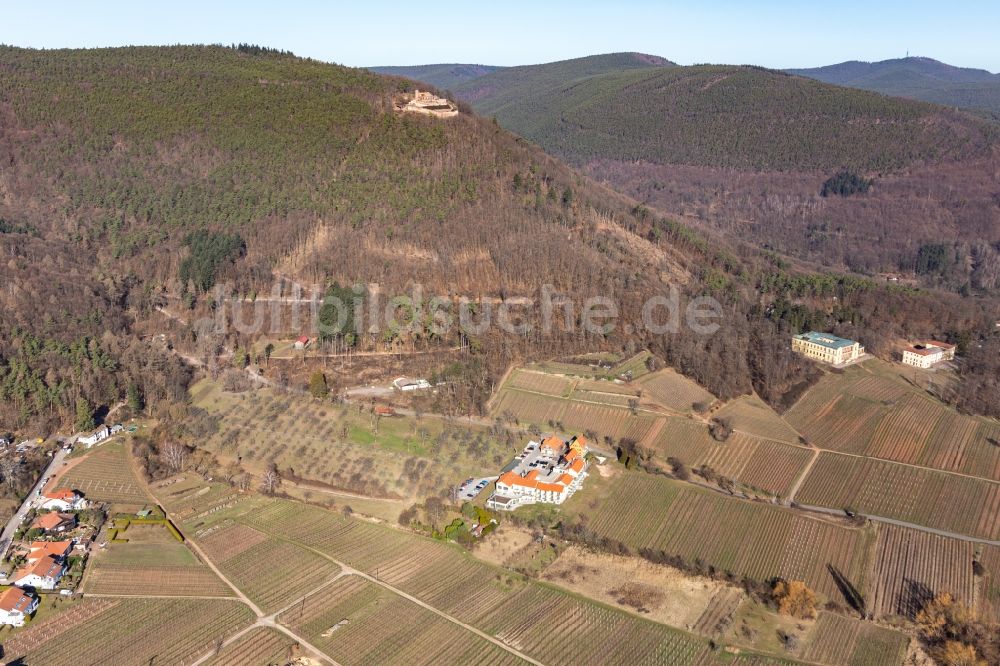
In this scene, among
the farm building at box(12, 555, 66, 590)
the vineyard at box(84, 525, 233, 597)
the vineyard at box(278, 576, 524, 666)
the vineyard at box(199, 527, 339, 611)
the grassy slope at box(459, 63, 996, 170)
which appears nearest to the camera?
the vineyard at box(278, 576, 524, 666)

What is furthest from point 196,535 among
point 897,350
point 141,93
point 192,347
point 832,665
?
point 141,93

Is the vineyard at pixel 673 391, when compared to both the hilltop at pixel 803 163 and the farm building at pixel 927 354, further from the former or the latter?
the hilltop at pixel 803 163

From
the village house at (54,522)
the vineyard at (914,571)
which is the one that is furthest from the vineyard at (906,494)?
the village house at (54,522)

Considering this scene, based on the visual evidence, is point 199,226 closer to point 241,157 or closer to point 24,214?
point 241,157

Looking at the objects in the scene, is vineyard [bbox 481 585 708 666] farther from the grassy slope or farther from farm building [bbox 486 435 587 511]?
the grassy slope

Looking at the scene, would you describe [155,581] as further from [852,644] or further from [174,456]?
[852,644]

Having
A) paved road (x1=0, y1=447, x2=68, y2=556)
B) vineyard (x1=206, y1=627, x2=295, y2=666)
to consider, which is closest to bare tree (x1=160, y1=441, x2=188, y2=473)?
paved road (x1=0, y1=447, x2=68, y2=556)
